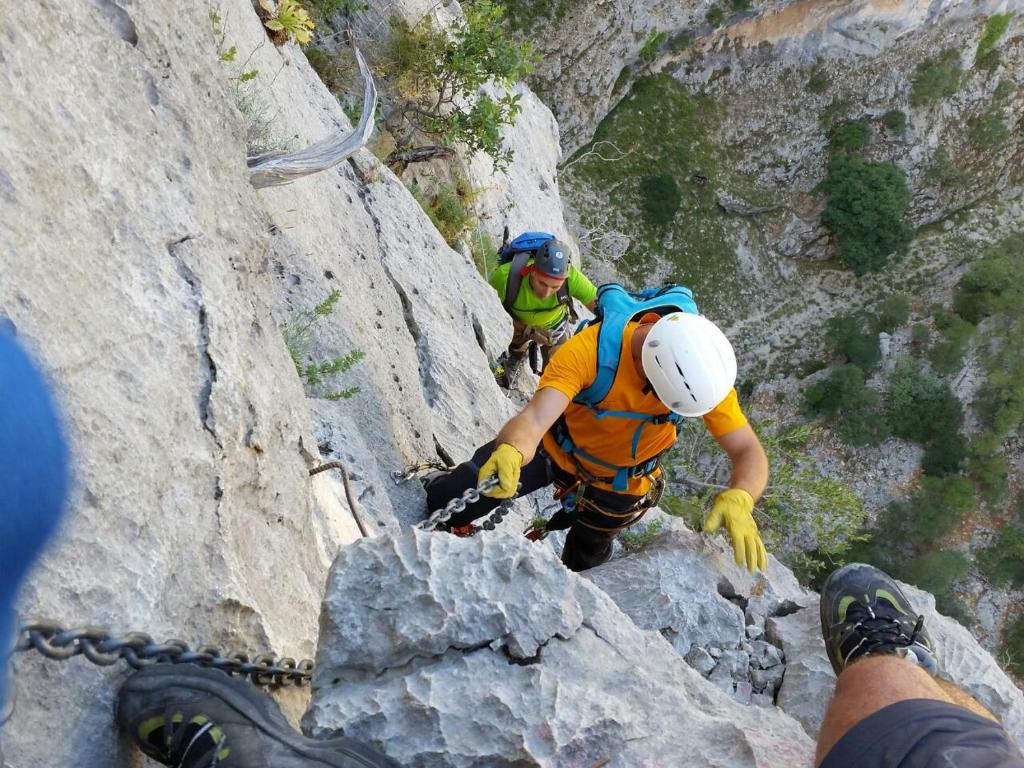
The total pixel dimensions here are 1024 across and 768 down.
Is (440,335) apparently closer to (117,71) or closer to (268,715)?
(117,71)

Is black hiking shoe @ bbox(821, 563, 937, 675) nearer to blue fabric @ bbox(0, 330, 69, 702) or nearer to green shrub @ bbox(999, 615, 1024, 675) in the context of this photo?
blue fabric @ bbox(0, 330, 69, 702)

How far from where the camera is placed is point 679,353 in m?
3.58

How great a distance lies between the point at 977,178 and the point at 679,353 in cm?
3293

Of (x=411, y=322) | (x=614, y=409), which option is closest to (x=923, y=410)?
(x=411, y=322)

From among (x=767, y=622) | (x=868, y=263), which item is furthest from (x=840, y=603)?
(x=868, y=263)

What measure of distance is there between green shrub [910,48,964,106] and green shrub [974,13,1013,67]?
107 centimetres

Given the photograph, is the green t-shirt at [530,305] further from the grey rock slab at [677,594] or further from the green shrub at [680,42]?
the green shrub at [680,42]

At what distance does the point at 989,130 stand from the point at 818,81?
7.51m

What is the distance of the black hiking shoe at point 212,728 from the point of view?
1.81 m

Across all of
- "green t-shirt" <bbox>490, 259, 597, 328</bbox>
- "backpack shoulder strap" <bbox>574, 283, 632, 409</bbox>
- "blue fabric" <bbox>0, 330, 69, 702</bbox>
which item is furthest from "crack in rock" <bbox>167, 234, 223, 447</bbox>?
"green t-shirt" <bbox>490, 259, 597, 328</bbox>

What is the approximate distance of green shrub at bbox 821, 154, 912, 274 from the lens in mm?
27312

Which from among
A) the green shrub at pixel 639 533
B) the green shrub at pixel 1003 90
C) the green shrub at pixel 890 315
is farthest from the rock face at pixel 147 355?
the green shrub at pixel 1003 90

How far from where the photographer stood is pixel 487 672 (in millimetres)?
2174

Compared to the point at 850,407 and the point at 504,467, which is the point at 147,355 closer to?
the point at 504,467
